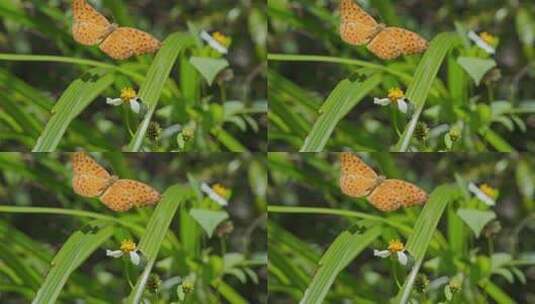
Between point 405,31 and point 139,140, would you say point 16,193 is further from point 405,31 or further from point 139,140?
point 405,31

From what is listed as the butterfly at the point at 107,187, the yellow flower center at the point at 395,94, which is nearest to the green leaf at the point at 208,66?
the butterfly at the point at 107,187

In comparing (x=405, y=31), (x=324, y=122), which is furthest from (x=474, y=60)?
(x=324, y=122)

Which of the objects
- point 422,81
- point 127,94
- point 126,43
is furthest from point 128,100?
point 422,81

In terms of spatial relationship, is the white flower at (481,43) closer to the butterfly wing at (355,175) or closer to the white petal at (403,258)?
the butterfly wing at (355,175)

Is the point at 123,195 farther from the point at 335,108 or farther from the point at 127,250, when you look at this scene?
the point at 335,108

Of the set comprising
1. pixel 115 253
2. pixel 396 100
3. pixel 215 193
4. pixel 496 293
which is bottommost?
pixel 496 293

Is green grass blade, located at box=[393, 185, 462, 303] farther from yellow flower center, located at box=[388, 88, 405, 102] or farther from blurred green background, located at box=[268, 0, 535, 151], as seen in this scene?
yellow flower center, located at box=[388, 88, 405, 102]
